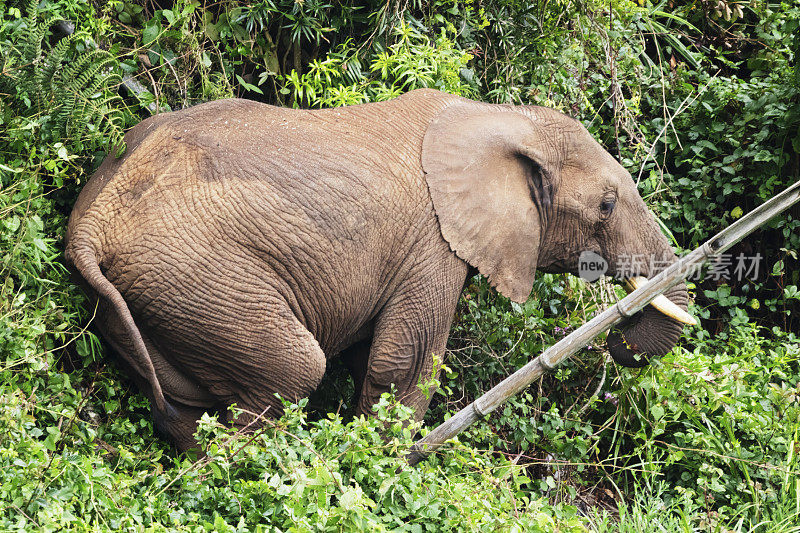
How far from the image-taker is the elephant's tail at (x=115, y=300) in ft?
12.5

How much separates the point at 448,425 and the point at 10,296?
2021 millimetres

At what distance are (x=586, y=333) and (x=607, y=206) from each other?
92 centimetres

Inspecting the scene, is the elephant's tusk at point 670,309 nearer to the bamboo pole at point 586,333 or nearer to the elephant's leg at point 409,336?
the bamboo pole at point 586,333

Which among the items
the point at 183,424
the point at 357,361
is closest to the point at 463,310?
the point at 357,361

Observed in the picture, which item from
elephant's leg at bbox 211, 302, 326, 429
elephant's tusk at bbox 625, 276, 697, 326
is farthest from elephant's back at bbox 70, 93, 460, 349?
elephant's tusk at bbox 625, 276, 697, 326

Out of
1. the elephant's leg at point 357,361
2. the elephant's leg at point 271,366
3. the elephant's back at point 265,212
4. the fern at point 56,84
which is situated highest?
the fern at point 56,84

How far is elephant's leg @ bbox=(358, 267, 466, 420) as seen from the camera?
4438mm

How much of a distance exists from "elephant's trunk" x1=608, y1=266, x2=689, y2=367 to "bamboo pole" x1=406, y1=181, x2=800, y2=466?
667mm

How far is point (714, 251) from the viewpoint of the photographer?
4.05 metres

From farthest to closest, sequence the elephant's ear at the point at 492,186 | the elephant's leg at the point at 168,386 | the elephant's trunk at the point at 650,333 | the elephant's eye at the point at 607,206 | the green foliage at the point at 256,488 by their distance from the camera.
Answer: the elephant's trunk at the point at 650,333
the elephant's eye at the point at 607,206
the elephant's ear at the point at 492,186
the elephant's leg at the point at 168,386
the green foliage at the point at 256,488

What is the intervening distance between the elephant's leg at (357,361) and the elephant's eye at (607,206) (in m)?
1.37

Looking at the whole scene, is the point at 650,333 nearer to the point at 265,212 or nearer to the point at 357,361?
the point at 357,361

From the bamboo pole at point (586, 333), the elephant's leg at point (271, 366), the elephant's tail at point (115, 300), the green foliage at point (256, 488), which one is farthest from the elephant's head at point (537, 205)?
Answer: the elephant's tail at point (115, 300)

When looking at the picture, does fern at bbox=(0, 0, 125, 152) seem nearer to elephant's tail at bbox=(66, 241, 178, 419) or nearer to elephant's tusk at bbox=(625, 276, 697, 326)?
elephant's tail at bbox=(66, 241, 178, 419)
